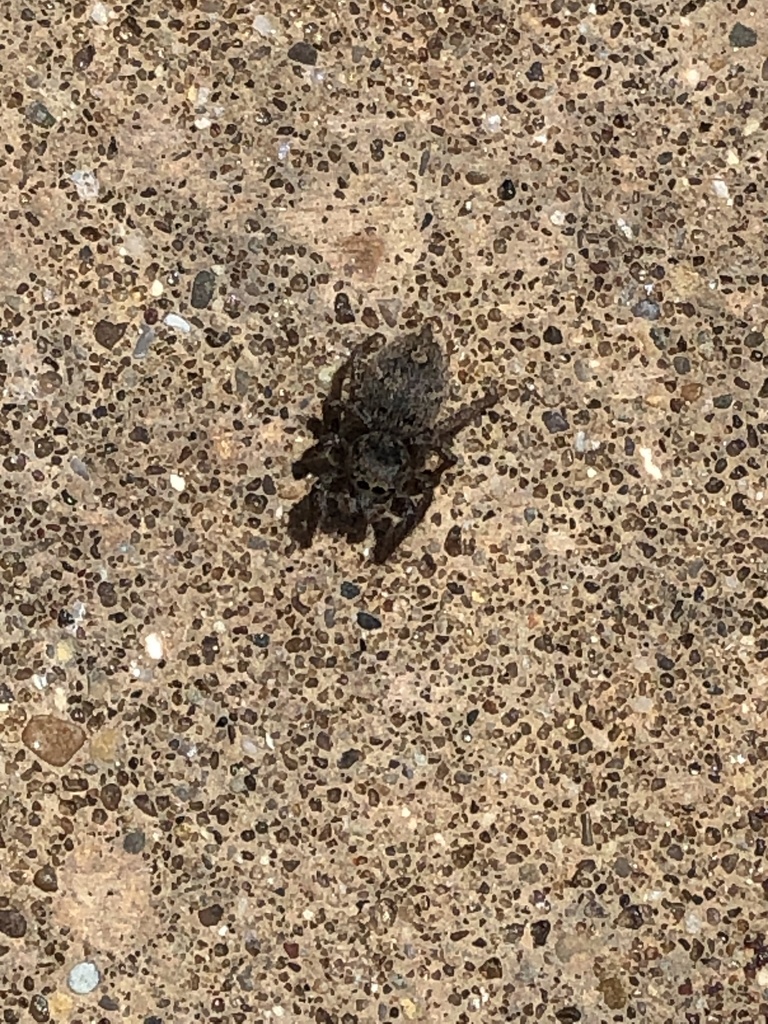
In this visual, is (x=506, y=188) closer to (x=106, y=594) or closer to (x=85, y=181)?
(x=85, y=181)

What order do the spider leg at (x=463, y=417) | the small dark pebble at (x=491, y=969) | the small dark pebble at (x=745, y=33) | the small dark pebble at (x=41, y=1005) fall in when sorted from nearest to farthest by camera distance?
the small dark pebble at (x=41, y=1005) → the small dark pebble at (x=491, y=969) → the spider leg at (x=463, y=417) → the small dark pebble at (x=745, y=33)

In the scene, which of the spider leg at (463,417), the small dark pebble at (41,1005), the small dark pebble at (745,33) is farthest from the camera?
the small dark pebble at (745,33)

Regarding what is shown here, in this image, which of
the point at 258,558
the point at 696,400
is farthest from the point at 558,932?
the point at 696,400

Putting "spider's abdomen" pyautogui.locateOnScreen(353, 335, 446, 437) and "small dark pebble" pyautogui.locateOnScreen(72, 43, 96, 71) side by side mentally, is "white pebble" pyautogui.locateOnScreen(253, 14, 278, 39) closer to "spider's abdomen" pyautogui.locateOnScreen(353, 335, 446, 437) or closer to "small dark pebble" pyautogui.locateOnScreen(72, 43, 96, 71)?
"small dark pebble" pyautogui.locateOnScreen(72, 43, 96, 71)

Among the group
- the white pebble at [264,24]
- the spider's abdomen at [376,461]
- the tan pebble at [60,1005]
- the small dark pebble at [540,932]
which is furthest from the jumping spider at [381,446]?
the tan pebble at [60,1005]

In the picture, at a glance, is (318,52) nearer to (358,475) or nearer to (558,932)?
(358,475)

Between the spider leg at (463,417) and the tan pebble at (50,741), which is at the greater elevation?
the spider leg at (463,417)

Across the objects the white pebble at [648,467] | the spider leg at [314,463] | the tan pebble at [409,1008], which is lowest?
the tan pebble at [409,1008]

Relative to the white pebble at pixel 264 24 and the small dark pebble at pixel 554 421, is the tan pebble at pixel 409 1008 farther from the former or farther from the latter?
the white pebble at pixel 264 24

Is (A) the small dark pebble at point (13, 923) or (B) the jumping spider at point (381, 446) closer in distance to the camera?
(A) the small dark pebble at point (13, 923)
